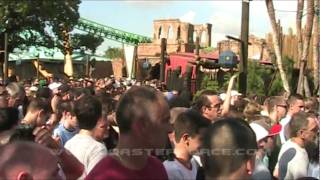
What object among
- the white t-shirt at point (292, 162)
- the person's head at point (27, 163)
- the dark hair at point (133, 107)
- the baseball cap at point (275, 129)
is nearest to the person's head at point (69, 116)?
the white t-shirt at point (292, 162)

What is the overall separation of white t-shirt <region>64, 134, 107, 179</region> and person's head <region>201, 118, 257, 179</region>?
1447 millimetres

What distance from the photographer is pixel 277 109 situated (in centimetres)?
798

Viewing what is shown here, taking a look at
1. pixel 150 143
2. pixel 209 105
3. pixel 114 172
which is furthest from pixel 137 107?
pixel 209 105

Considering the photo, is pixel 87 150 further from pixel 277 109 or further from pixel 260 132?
pixel 277 109

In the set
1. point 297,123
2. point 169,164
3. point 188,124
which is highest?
point 188,124

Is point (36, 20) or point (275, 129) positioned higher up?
point (36, 20)

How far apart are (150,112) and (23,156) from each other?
0.81m

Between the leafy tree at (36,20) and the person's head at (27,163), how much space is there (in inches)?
1709

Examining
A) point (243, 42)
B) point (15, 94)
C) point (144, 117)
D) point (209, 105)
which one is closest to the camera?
point (144, 117)

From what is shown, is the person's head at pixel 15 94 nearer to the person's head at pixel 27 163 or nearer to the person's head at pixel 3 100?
the person's head at pixel 3 100

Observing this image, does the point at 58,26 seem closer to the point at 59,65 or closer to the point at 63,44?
the point at 63,44

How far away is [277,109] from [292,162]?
2.64 meters

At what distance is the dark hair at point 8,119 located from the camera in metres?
4.79

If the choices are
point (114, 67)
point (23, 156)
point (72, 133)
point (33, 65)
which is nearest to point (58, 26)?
point (33, 65)
